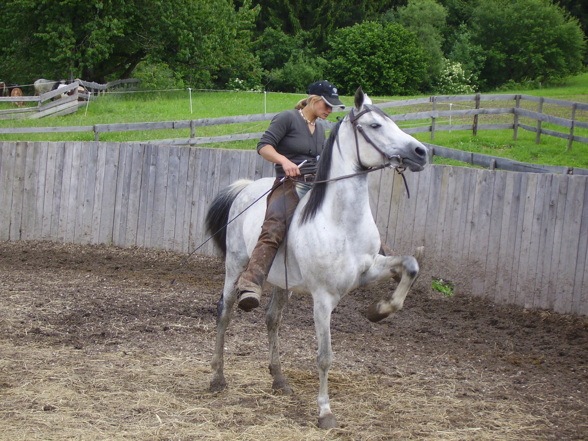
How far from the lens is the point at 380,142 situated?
5754 mm

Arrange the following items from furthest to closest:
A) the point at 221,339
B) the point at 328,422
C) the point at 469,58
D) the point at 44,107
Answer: the point at 469,58 → the point at 44,107 → the point at 221,339 → the point at 328,422

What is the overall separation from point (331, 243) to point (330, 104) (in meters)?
1.23

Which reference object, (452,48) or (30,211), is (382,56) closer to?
(452,48)

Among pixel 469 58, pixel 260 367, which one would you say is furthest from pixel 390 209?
pixel 469 58

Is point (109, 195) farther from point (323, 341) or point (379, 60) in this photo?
point (379, 60)

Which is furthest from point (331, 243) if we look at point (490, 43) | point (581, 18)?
point (581, 18)

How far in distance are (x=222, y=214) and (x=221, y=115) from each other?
1669 cm

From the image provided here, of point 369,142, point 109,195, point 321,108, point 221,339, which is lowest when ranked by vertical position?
point 221,339

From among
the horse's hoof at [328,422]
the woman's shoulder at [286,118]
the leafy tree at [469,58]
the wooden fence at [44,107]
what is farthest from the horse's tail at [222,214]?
the leafy tree at [469,58]

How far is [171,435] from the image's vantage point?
5.62 m

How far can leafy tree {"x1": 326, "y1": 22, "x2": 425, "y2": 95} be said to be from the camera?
3497 cm

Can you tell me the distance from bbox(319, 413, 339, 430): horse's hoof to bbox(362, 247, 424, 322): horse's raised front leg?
2.78ft

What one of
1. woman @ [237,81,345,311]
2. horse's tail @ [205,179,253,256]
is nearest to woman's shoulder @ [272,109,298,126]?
woman @ [237,81,345,311]

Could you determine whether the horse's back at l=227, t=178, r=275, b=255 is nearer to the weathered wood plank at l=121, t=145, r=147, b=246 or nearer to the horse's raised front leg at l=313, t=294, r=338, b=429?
the horse's raised front leg at l=313, t=294, r=338, b=429
